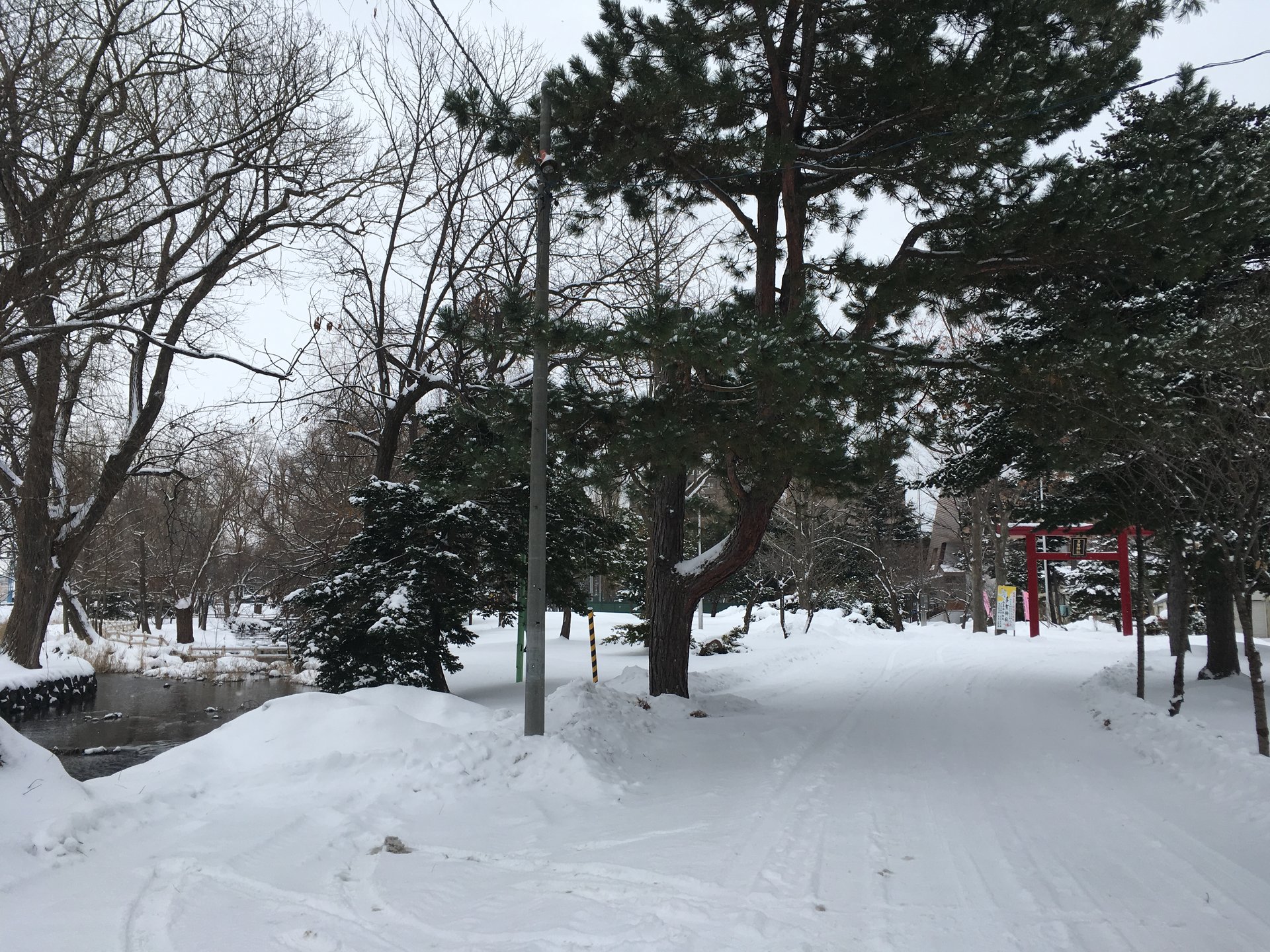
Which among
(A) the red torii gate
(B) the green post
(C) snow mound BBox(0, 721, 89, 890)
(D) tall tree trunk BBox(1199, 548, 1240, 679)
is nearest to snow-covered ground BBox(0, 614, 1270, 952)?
(C) snow mound BBox(0, 721, 89, 890)

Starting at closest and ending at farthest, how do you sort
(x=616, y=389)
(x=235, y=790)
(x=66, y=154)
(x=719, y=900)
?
1. (x=719, y=900)
2. (x=235, y=790)
3. (x=66, y=154)
4. (x=616, y=389)

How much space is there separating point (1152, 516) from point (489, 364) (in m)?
10.4

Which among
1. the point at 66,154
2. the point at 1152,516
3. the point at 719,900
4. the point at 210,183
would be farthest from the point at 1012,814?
the point at 210,183

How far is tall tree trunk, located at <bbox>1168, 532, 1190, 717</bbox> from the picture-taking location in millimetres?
11008

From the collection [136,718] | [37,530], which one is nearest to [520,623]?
[136,718]

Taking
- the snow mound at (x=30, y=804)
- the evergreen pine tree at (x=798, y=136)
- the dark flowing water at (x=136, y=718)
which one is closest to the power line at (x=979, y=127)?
the evergreen pine tree at (x=798, y=136)

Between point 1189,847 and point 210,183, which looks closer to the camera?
point 1189,847

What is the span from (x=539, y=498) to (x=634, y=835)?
3.74m

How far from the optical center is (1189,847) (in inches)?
234

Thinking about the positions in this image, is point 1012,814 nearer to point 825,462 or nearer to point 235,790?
point 825,462

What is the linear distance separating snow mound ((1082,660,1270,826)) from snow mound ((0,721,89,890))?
826 cm

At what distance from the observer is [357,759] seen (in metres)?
7.28

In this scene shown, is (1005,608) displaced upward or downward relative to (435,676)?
upward

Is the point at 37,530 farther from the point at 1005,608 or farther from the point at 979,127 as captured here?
the point at 1005,608
